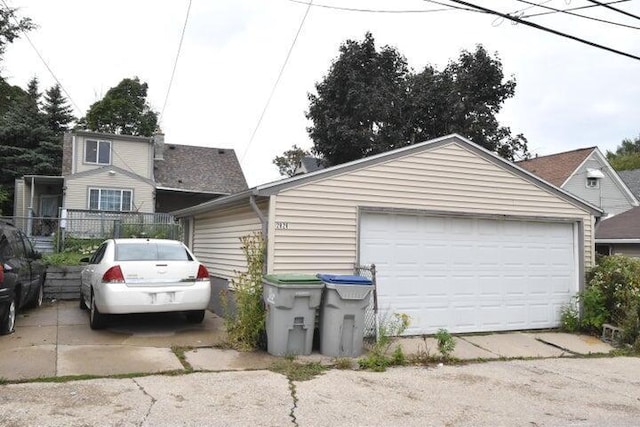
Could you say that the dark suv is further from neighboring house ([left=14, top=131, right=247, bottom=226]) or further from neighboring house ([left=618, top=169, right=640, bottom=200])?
neighboring house ([left=618, top=169, right=640, bottom=200])

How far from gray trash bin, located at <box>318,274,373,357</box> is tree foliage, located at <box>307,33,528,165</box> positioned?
16905 mm

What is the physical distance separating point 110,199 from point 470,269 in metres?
20.2

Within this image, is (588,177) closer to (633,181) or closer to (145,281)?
(633,181)

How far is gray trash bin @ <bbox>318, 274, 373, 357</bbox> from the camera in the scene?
756 cm

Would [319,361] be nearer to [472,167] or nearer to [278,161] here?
[472,167]

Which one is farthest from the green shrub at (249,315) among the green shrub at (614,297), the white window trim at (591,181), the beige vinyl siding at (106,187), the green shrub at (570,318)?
the white window trim at (591,181)

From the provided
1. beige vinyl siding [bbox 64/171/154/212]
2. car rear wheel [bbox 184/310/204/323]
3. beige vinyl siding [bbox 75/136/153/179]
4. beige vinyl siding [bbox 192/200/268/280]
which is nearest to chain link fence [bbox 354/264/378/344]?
beige vinyl siding [bbox 192/200/268/280]

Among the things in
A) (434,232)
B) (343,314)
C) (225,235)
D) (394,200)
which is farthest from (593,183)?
(343,314)

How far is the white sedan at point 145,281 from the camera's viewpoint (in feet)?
26.4

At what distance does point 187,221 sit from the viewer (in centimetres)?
1403

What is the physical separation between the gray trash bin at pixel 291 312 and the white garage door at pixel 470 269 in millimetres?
1813

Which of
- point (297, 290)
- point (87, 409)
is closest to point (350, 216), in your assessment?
point (297, 290)

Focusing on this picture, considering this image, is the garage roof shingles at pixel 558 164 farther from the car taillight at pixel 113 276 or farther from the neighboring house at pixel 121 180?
the car taillight at pixel 113 276

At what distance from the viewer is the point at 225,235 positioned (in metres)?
10.8
